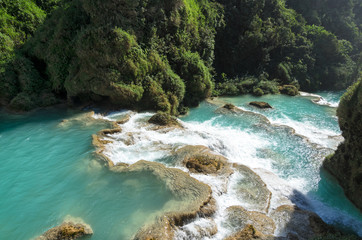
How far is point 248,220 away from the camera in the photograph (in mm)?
7668

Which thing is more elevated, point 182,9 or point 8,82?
point 182,9

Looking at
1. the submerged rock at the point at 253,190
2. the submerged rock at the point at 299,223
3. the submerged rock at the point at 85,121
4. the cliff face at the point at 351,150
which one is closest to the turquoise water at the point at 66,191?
the submerged rock at the point at 85,121

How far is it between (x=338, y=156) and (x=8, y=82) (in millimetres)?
22247

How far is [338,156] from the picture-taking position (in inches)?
443

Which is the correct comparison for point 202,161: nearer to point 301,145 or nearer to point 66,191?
point 66,191

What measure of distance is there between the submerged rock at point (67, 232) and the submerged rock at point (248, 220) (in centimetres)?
463

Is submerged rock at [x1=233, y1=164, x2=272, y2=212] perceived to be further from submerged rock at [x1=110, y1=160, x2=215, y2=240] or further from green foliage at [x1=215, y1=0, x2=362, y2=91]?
green foliage at [x1=215, y1=0, x2=362, y2=91]

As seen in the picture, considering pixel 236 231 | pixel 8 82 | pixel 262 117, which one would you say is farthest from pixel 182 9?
pixel 236 231

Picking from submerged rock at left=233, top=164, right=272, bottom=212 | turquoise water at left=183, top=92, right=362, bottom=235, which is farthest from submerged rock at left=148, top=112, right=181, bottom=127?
submerged rock at left=233, top=164, right=272, bottom=212

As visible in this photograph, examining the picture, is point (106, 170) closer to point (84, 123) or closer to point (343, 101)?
point (84, 123)

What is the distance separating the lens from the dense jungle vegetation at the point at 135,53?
54.0ft

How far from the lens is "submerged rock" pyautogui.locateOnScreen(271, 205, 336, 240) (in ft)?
24.8

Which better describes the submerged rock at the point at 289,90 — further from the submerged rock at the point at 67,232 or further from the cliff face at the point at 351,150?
the submerged rock at the point at 67,232

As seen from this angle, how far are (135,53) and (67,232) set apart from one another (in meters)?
13.2
